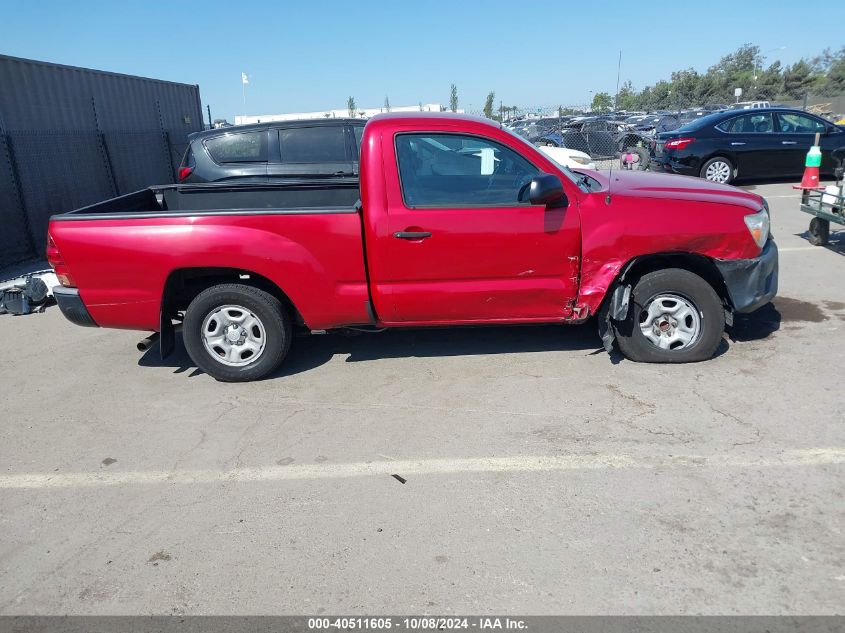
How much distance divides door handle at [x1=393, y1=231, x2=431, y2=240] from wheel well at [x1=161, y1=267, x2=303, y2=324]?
1.02 m

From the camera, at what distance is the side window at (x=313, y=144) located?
28.0 ft

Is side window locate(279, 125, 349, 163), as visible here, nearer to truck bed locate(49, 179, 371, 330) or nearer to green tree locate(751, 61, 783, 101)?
truck bed locate(49, 179, 371, 330)

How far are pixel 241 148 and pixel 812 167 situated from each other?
25.4 ft

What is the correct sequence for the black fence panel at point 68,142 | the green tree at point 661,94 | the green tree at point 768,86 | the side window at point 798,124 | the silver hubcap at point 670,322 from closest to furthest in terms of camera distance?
the silver hubcap at point 670,322 → the black fence panel at point 68,142 → the side window at point 798,124 → the green tree at point 768,86 → the green tree at point 661,94

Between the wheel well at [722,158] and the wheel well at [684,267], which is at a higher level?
the wheel well at [722,158]

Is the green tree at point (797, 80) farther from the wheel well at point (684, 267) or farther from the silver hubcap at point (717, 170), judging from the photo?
the wheel well at point (684, 267)

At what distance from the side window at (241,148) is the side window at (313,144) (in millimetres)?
260

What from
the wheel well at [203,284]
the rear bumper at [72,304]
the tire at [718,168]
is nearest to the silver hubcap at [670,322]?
the wheel well at [203,284]

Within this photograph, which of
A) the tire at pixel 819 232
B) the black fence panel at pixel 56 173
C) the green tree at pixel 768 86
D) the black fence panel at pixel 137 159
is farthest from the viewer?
the green tree at pixel 768 86

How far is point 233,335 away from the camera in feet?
16.1

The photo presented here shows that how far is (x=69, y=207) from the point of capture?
1181 cm

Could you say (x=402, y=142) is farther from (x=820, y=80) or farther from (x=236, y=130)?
(x=820, y=80)

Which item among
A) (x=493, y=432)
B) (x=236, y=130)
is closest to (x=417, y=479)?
(x=493, y=432)

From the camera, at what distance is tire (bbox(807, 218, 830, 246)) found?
7.93 meters
